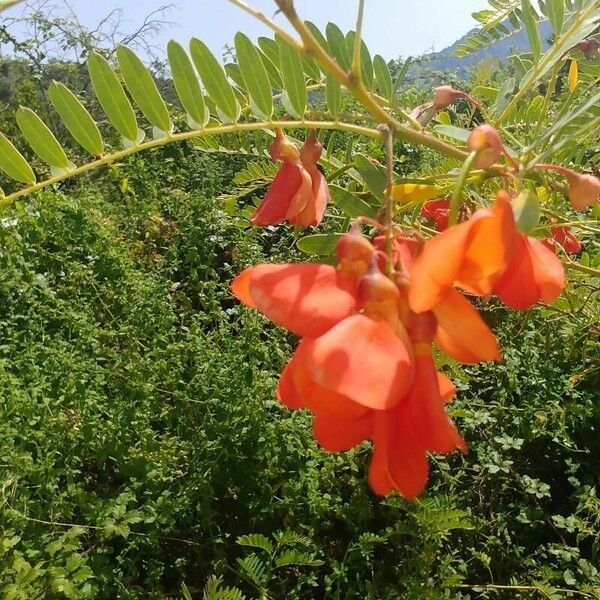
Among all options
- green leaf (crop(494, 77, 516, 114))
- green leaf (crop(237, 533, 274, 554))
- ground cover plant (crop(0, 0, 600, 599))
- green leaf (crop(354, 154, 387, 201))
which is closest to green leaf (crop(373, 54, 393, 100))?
ground cover plant (crop(0, 0, 600, 599))

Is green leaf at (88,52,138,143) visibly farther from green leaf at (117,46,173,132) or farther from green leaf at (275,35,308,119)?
green leaf at (275,35,308,119)

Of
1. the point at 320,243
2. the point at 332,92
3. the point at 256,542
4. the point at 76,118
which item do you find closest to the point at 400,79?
the point at 332,92

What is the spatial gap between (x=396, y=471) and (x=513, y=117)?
2.20 ft

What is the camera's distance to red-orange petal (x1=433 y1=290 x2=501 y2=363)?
34 centimetres

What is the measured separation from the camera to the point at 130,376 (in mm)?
1923

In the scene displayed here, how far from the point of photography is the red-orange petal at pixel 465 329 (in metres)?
0.34

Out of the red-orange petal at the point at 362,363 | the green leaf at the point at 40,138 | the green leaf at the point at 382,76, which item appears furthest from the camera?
the green leaf at the point at 382,76

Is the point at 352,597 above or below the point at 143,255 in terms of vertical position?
below

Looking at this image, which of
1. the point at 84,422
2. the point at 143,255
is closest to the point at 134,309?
the point at 84,422

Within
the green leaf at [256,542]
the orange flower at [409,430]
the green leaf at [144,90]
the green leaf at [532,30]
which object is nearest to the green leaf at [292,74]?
the green leaf at [144,90]

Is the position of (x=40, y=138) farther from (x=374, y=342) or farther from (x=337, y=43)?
(x=374, y=342)

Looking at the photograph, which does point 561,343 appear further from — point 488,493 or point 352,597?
point 352,597

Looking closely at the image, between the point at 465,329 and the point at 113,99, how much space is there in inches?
15.5

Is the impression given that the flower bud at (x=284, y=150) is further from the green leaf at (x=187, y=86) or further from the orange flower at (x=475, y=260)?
the orange flower at (x=475, y=260)
